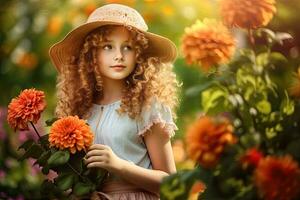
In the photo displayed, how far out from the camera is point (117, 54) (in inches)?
102

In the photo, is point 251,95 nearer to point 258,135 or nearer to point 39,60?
point 258,135

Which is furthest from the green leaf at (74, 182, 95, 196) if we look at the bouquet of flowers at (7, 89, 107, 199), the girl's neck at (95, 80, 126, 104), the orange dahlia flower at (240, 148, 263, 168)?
the orange dahlia flower at (240, 148, 263, 168)

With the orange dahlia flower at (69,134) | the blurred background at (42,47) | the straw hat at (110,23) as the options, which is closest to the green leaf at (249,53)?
the orange dahlia flower at (69,134)

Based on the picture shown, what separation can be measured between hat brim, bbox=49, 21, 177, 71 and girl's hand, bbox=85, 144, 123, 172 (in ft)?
1.62

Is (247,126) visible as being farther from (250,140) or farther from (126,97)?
(126,97)

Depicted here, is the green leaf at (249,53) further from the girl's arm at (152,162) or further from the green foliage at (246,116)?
the girl's arm at (152,162)

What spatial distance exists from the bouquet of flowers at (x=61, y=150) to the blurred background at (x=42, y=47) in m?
1.07

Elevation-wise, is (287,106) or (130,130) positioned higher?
(287,106)

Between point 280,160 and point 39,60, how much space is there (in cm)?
226

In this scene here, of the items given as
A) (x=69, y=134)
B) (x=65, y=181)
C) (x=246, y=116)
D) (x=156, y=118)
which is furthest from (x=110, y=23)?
(x=246, y=116)

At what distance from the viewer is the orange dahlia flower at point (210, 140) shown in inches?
72.2

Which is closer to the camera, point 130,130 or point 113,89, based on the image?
point 130,130

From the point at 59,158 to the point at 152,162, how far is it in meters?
0.43

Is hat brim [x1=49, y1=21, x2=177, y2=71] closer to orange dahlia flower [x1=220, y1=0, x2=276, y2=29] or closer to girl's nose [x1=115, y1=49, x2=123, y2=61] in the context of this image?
girl's nose [x1=115, y1=49, x2=123, y2=61]
